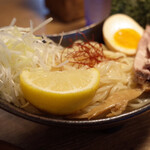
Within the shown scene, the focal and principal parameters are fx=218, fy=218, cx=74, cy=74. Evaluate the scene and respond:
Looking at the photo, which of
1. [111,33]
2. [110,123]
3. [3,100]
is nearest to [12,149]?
[3,100]

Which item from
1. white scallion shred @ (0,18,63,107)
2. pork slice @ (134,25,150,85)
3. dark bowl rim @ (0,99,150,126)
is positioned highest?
white scallion shred @ (0,18,63,107)

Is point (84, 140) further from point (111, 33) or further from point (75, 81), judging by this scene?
point (111, 33)

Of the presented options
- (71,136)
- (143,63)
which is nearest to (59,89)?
(71,136)

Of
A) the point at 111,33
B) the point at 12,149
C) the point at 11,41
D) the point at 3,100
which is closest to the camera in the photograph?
the point at 12,149

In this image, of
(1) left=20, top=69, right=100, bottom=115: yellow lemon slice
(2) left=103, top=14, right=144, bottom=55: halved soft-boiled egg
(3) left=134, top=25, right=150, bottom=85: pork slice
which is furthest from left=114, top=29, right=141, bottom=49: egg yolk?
(1) left=20, top=69, right=100, bottom=115: yellow lemon slice

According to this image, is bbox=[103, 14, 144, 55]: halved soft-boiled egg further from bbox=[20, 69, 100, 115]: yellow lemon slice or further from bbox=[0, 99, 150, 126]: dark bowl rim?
bbox=[0, 99, 150, 126]: dark bowl rim

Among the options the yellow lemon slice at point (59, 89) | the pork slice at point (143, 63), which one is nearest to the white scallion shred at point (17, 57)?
the yellow lemon slice at point (59, 89)

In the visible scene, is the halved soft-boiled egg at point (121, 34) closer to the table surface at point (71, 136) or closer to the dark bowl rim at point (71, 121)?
the table surface at point (71, 136)

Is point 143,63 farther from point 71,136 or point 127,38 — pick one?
point 71,136
